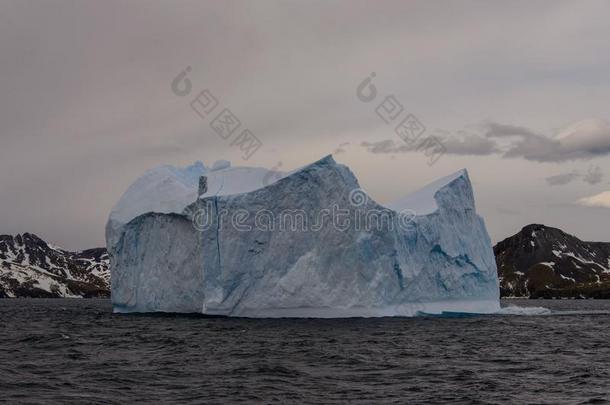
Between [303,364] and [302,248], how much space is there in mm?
14314

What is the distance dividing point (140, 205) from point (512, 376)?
82.7ft

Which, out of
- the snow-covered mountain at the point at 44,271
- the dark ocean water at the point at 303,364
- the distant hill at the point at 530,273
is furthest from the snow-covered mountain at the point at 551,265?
the dark ocean water at the point at 303,364

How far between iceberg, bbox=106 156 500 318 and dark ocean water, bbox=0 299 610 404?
337 cm

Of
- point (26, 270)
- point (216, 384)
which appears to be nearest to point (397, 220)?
point (216, 384)

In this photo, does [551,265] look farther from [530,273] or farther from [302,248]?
[302,248]

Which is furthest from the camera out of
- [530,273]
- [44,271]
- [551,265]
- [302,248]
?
[44,271]

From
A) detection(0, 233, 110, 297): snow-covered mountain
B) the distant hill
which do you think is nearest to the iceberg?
the distant hill

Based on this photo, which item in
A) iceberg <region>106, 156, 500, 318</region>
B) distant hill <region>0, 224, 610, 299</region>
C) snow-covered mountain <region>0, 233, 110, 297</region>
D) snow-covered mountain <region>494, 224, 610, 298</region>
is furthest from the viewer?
snow-covered mountain <region>0, 233, 110, 297</region>

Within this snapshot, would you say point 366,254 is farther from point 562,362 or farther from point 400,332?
point 562,362

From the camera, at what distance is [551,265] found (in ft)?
383

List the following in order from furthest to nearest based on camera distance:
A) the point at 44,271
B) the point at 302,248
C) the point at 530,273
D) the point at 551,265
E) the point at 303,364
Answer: the point at 44,271, the point at 551,265, the point at 530,273, the point at 302,248, the point at 303,364

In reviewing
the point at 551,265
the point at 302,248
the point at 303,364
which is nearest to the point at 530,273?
the point at 551,265

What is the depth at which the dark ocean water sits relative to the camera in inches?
527

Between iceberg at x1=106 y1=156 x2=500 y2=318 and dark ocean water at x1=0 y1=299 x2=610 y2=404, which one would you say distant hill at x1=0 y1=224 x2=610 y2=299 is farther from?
dark ocean water at x1=0 y1=299 x2=610 y2=404
